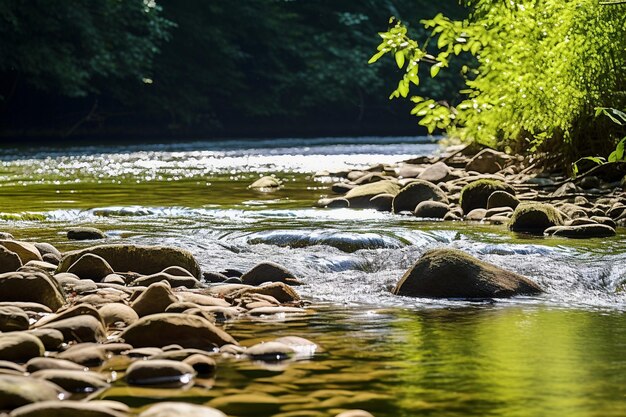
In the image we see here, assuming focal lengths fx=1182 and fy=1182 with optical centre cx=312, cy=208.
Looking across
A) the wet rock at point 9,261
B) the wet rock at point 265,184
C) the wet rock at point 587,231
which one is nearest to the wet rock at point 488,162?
the wet rock at point 265,184

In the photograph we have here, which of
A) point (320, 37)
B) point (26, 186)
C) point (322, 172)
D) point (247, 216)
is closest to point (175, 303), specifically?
point (247, 216)

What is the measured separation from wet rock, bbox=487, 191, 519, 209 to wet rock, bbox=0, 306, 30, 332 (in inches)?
260

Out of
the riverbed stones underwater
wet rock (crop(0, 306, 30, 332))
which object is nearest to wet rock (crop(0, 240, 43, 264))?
the riverbed stones underwater

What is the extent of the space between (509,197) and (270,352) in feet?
21.8

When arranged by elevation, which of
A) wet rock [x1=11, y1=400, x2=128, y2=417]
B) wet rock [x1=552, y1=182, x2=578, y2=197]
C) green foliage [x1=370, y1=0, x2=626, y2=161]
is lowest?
wet rock [x1=11, y1=400, x2=128, y2=417]

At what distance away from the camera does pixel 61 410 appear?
370 cm

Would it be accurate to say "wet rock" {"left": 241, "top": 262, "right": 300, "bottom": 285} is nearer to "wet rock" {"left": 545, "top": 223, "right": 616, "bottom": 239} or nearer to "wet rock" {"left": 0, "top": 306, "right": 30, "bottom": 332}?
Answer: "wet rock" {"left": 0, "top": 306, "right": 30, "bottom": 332}

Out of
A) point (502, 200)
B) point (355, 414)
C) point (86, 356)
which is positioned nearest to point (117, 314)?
point (86, 356)

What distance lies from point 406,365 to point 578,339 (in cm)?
100

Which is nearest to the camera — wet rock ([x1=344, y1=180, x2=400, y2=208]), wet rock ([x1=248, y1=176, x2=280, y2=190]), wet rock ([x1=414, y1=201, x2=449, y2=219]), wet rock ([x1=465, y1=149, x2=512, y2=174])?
wet rock ([x1=414, y1=201, x2=449, y2=219])

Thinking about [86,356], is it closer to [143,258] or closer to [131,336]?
[131,336]

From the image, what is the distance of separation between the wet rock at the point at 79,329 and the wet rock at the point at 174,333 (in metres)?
0.12

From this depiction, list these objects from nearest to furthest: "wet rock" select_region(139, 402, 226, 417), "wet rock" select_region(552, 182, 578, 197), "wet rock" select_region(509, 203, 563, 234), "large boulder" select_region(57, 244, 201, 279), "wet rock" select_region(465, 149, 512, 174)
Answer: "wet rock" select_region(139, 402, 226, 417) → "large boulder" select_region(57, 244, 201, 279) → "wet rock" select_region(509, 203, 563, 234) → "wet rock" select_region(552, 182, 578, 197) → "wet rock" select_region(465, 149, 512, 174)

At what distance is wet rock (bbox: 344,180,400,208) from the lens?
40.8 ft
